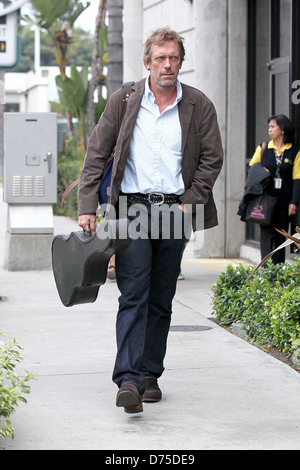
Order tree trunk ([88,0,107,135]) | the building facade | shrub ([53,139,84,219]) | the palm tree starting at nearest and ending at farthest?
the building facade → shrub ([53,139,84,219]) → tree trunk ([88,0,107,135]) → the palm tree

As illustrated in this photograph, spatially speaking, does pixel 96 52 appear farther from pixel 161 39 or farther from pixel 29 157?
pixel 161 39

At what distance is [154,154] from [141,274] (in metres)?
0.64

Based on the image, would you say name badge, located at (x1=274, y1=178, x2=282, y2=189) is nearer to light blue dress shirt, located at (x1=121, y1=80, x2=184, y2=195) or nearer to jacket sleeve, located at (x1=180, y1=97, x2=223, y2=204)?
jacket sleeve, located at (x1=180, y1=97, x2=223, y2=204)

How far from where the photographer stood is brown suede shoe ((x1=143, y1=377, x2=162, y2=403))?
18.0 ft

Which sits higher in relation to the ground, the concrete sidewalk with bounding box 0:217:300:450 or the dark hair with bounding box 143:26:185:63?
the dark hair with bounding box 143:26:185:63

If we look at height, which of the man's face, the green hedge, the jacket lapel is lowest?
Result: the green hedge

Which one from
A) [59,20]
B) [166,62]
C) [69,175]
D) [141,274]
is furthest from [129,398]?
[59,20]

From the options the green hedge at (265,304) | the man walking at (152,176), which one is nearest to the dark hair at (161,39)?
the man walking at (152,176)

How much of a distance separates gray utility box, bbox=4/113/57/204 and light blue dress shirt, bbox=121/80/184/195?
618cm

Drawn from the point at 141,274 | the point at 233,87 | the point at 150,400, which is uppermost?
the point at 233,87

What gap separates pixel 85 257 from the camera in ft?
16.9

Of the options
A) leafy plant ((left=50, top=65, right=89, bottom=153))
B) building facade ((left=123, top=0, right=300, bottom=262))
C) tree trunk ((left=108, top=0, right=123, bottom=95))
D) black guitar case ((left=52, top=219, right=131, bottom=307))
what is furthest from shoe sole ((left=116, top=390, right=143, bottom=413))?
leafy plant ((left=50, top=65, right=89, bottom=153))
